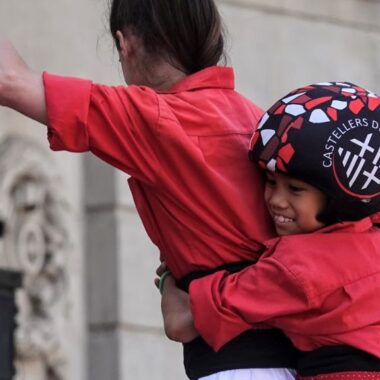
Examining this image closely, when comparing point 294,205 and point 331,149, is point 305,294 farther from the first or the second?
point 331,149

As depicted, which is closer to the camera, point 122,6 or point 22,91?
point 22,91

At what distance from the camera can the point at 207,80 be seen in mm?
3732

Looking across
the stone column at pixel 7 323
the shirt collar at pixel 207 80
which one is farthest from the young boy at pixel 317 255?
the stone column at pixel 7 323

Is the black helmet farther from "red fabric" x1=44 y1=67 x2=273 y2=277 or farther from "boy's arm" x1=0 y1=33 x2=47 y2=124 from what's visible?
"boy's arm" x1=0 y1=33 x2=47 y2=124

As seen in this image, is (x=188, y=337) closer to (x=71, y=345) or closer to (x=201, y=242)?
(x=201, y=242)

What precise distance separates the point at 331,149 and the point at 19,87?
0.68 metres

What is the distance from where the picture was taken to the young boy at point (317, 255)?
11.5 ft

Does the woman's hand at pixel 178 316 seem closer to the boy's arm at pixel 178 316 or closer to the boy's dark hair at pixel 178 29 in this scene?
the boy's arm at pixel 178 316

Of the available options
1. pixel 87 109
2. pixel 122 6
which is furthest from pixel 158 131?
pixel 122 6

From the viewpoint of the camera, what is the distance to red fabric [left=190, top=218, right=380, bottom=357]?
350 centimetres

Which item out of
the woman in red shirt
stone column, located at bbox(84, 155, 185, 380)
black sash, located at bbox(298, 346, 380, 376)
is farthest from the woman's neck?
stone column, located at bbox(84, 155, 185, 380)

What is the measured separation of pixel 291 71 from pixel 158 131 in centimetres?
494

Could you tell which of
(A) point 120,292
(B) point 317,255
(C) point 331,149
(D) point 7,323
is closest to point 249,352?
(B) point 317,255

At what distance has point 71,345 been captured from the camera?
737cm
